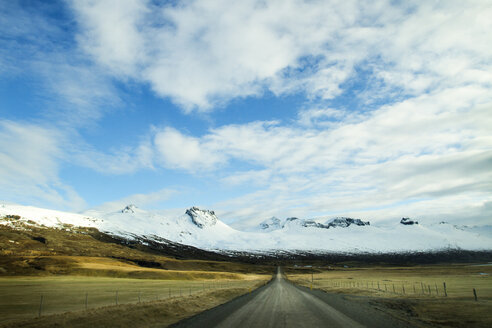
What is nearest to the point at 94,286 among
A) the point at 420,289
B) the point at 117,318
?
the point at 117,318

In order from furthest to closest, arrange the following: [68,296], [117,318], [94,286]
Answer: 1. [94,286]
2. [68,296]
3. [117,318]

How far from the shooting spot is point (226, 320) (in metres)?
18.5

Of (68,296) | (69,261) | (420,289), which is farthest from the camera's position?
(69,261)

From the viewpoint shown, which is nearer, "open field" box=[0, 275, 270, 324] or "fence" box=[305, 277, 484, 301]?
"open field" box=[0, 275, 270, 324]

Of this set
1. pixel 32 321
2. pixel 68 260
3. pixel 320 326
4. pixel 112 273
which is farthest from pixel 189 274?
pixel 320 326

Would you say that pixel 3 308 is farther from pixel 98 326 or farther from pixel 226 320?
Result: pixel 226 320

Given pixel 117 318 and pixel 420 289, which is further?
pixel 420 289

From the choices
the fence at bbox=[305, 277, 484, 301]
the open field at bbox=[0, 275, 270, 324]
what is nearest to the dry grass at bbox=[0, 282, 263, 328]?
the open field at bbox=[0, 275, 270, 324]

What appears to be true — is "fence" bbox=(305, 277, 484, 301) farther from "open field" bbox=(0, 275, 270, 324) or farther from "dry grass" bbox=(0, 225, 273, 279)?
"dry grass" bbox=(0, 225, 273, 279)

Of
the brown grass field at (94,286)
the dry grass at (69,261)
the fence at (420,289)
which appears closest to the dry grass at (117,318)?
the brown grass field at (94,286)

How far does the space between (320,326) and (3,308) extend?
2802 cm

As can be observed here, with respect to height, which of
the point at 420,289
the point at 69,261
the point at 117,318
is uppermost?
the point at 117,318

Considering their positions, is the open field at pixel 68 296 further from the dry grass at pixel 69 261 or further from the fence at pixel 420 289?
the dry grass at pixel 69 261

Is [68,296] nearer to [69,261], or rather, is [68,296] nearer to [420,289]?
[420,289]
